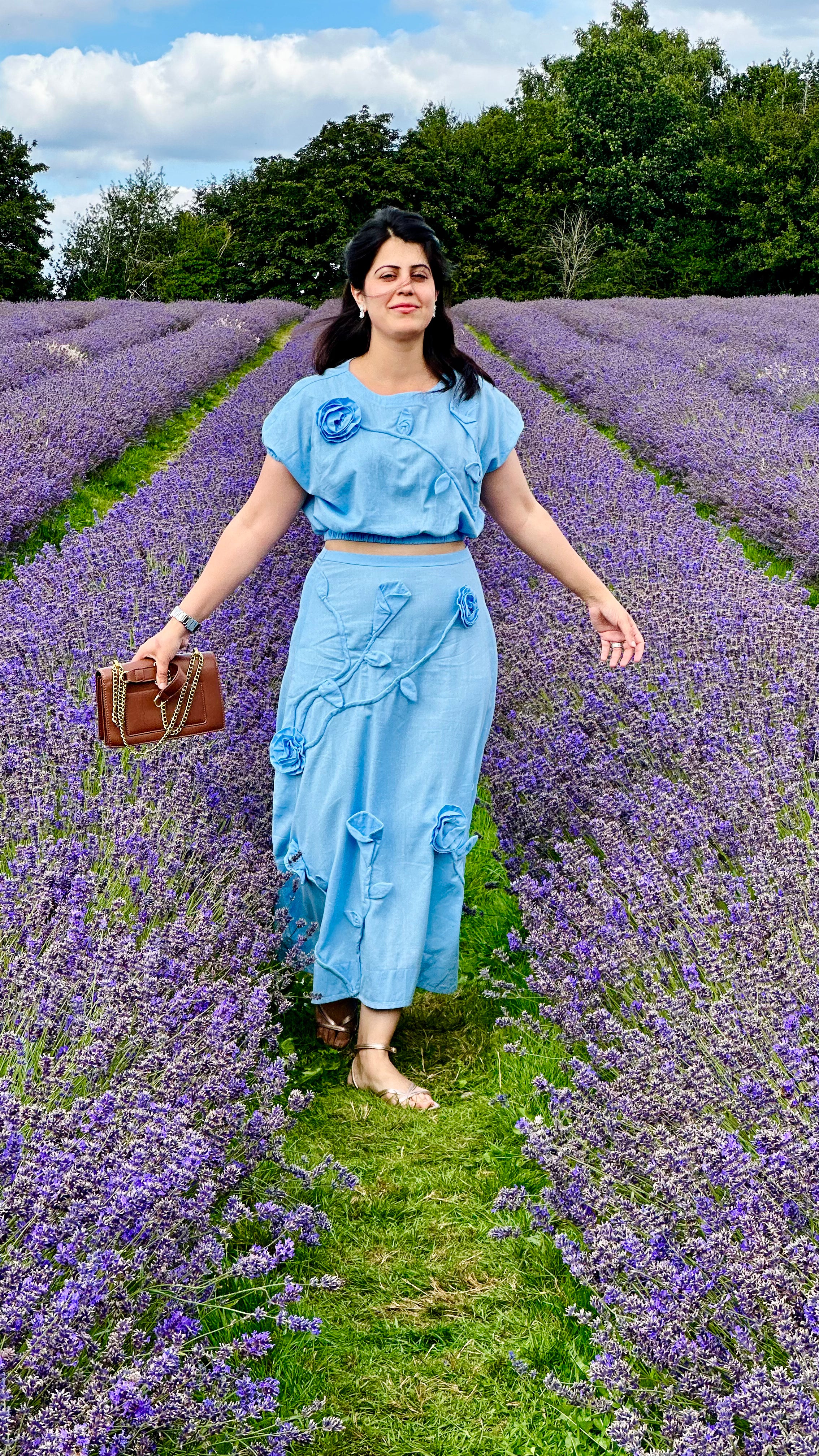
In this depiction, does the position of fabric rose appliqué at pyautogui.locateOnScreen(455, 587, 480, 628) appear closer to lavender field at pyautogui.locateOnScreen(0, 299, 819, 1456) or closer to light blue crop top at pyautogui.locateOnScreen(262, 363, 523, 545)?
light blue crop top at pyautogui.locateOnScreen(262, 363, 523, 545)

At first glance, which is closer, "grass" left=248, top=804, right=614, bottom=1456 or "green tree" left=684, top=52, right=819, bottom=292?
"grass" left=248, top=804, right=614, bottom=1456

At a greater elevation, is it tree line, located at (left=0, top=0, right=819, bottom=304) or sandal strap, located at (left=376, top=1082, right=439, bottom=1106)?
tree line, located at (left=0, top=0, right=819, bottom=304)

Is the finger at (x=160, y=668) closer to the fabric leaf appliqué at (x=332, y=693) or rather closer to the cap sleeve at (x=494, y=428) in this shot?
the fabric leaf appliqué at (x=332, y=693)

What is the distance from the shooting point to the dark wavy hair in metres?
2.55

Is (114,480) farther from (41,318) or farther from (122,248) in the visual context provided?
(122,248)

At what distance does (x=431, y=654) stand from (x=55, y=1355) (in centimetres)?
160

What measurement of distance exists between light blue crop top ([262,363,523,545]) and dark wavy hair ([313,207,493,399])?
0.22 feet

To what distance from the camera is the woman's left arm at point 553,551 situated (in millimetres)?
2746

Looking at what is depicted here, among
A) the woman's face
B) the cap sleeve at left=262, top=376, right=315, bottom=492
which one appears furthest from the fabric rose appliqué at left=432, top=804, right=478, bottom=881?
the woman's face

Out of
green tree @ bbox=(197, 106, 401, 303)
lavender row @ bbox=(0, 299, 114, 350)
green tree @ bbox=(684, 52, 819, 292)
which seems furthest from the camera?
green tree @ bbox=(197, 106, 401, 303)

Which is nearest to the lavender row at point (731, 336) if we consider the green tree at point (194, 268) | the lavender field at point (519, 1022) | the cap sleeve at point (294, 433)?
the lavender field at point (519, 1022)

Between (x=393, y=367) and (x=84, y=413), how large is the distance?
7239 millimetres

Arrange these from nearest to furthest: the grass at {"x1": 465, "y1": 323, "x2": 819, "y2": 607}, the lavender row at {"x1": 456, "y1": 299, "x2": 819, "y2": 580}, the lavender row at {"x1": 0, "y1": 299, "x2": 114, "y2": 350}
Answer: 1. the grass at {"x1": 465, "y1": 323, "x2": 819, "y2": 607}
2. the lavender row at {"x1": 456, "y1": 299, "x2": 819, "y2": 580}
3. the lavender row at {"x1": 0, "y1": 299, "x2": 114, "y2": 350}

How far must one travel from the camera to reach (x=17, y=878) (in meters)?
2.52
